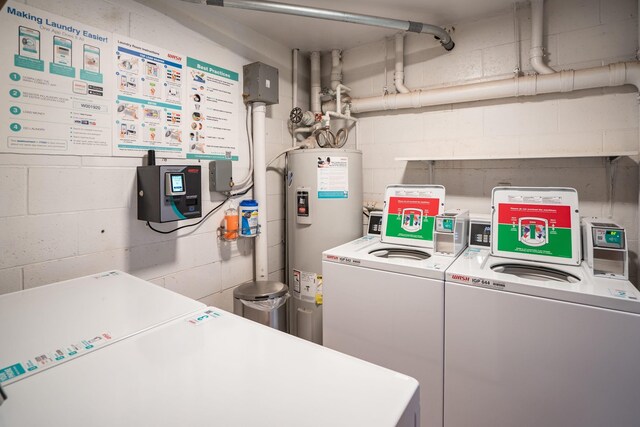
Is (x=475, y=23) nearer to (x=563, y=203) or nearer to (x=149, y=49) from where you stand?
(x=563, y=203)

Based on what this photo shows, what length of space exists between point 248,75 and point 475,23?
5.50 ft

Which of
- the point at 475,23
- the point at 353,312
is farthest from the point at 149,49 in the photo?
the point at 475,23

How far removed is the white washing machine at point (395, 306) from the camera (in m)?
1.70

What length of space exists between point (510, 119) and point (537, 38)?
0.50m

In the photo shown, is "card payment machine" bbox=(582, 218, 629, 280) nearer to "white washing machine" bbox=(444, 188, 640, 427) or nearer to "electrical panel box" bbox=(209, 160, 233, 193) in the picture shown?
"white washing machine" bbox=(444, 188, 640, 427)

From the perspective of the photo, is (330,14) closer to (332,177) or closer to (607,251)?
(332,177)

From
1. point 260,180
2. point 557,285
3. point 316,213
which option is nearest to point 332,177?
point 316,213

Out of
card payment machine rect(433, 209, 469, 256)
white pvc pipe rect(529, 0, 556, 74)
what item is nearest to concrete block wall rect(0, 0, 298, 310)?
card payment machine rect(433, 209, 469, 256)

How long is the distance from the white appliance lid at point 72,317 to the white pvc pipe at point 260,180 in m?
1.10

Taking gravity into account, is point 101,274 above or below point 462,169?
below

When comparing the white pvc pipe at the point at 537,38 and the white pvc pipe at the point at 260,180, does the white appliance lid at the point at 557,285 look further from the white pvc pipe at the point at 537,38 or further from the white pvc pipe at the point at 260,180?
the white pvc pipe at the point at 260,180

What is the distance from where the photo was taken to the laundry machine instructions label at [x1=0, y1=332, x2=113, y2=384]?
79 centimetres

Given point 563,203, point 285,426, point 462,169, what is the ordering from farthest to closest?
1. point 462,169
2. point 563,203
3. point 285,426

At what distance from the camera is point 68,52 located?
158 cm
